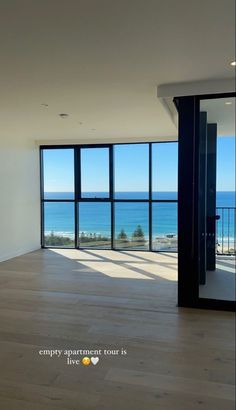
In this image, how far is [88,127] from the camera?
16.4 feet

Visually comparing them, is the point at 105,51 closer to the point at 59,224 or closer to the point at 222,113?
the point at 222,113

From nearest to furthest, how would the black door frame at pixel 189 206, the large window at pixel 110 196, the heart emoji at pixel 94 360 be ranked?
the heart emoji at pixel 94 360 < the black door frame at pixel 189 206 < the large window at pixel 110 196

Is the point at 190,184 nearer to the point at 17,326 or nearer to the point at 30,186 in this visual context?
the point at 17,326

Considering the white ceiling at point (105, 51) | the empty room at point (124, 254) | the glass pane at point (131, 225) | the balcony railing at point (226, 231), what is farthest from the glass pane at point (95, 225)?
the balcony railing at point (226, 231)

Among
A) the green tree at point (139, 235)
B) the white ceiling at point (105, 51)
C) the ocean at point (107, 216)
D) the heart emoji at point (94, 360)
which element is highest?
the white ceiling at point (105, 51)

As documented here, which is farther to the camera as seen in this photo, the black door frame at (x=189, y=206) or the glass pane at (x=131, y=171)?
the glass pane at (x=131, y=171)

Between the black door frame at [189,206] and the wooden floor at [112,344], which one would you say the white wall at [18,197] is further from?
the black door frame at [189,206]

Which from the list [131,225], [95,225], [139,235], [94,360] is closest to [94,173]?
[95,225]

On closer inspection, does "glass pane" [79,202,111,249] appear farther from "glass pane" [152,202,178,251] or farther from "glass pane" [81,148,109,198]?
"glass pane" [152,202,178,251]

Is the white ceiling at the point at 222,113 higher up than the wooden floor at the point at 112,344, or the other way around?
the white ceiling at the point at 222,113

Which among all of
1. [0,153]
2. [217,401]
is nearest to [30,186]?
[0,153]

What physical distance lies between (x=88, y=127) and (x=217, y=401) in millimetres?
3993

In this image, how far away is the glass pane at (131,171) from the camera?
629cm

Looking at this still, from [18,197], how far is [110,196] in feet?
5.59
